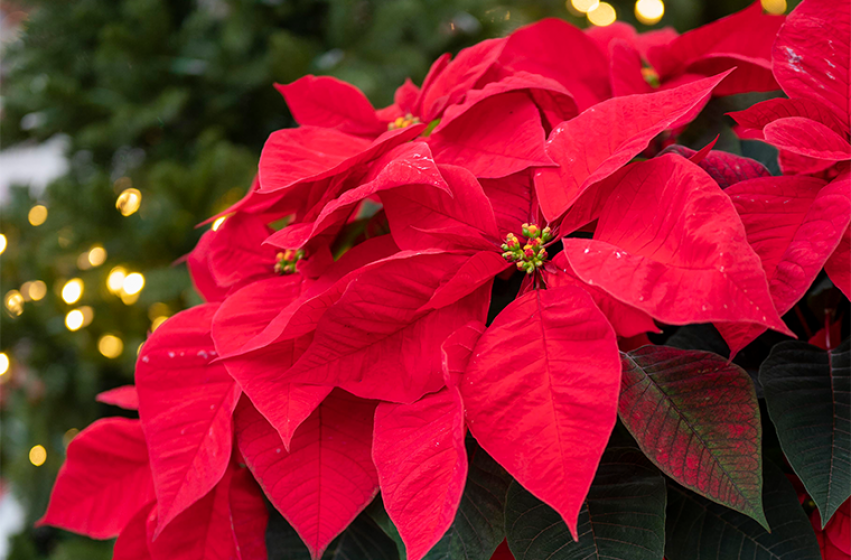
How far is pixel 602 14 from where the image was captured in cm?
108

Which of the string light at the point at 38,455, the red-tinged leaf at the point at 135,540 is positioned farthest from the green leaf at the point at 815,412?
the string light at the point at 38,455

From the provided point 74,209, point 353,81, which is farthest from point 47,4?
point 353,81

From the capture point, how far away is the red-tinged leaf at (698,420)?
18cm

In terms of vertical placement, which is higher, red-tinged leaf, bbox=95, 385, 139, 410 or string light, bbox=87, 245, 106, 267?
red-tinged leaf, bbox=95, 385, 139, 410

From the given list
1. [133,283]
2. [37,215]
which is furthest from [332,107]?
[37,215]

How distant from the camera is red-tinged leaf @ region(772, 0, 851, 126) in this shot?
209mm

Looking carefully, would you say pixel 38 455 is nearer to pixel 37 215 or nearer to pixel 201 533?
pixel 37 215

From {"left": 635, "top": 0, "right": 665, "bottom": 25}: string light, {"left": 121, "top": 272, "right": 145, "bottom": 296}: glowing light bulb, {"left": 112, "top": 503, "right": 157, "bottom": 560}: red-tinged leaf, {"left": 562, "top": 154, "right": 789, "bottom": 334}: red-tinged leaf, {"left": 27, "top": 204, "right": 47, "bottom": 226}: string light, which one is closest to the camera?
{"left": 562, "top": 154, "right": 789, "bottom": 334}: red-tinged leaf

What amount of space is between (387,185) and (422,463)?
84 millimetres

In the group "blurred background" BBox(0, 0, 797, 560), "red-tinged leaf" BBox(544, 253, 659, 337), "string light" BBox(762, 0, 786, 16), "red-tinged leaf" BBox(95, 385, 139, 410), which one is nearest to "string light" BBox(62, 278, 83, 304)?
"blurred background" BBox(0, 0, 797, 560)

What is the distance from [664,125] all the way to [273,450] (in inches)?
6.6

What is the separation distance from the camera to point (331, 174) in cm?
22

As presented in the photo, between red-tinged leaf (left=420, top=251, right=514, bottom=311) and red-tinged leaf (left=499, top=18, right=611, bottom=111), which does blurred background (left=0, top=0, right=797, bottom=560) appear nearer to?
red-tinged leaf (left=499, top=18, right=611, bottom=111)

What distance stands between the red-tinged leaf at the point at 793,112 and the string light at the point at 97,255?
82cm
